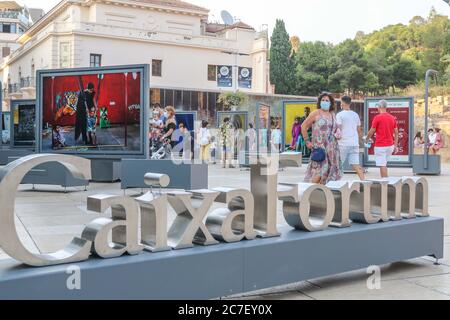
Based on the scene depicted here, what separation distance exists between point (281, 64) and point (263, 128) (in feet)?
155

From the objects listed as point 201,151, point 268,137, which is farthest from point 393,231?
point 268,137

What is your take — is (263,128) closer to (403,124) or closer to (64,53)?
(403,124)

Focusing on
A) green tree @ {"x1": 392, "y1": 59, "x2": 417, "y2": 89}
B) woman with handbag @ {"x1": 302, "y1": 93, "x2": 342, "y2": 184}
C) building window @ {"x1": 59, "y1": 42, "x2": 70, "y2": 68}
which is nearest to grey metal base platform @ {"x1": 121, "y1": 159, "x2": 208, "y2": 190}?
woman with handbag @ {"x1": 302, "y1": 93, "x2": 342, "y2": 184}

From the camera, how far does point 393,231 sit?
14.4 ft

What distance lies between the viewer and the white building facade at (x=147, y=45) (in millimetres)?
50500

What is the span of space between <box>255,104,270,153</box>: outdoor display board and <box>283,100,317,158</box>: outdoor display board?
98 cm

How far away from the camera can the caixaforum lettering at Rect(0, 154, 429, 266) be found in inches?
118

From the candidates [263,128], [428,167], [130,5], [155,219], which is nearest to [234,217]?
[155,219]

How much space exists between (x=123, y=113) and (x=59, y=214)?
4.12 metres

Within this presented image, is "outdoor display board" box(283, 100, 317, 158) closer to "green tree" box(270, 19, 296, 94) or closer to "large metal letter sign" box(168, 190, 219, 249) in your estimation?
"large metal letter sign" box(168, 190, 219, 249)

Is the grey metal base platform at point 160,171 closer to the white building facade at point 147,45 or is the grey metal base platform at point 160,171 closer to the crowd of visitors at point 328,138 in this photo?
the crowd of visitors at point 328,138

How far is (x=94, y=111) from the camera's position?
38.6 ft

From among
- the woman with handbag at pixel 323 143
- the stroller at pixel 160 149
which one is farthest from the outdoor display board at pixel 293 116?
the woman with handbag at pixel 323 143

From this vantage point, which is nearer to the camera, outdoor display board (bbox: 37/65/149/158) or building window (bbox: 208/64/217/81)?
outdoor display board (bbox: 37/65/149/158)
